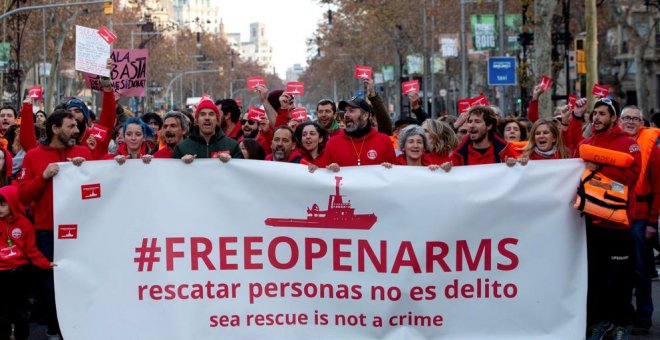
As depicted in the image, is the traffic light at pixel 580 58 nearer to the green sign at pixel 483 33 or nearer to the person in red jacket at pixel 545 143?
the green sign at pixel 483 33

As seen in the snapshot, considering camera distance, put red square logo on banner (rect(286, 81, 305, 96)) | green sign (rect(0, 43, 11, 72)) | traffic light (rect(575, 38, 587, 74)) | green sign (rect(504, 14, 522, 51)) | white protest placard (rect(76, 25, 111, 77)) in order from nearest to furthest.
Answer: white protest placard (rect(76, 25, 111, 77)), red square logo on banner (rect(286, 81, 305, 96)), traffic light (rect(575, 38, 587, 74)), green sign (rect(0, 43, 11, 72)), green sign (rect(504, 14, 522, 51))

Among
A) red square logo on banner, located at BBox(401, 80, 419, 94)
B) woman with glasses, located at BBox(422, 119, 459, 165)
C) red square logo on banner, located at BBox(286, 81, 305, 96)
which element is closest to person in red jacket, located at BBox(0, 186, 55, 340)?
woman with glasses, located at BBox(422, 119, 459, 165)

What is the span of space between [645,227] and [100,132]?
422 centimetres

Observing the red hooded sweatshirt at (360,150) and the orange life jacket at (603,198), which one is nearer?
the orange life jacket at (603,198)

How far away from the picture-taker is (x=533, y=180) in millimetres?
8555

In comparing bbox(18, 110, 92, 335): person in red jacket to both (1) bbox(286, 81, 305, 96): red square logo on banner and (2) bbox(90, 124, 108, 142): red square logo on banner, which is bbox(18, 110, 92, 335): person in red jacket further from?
(1) bbox(286, 81, 305, 96): red square logo on banner

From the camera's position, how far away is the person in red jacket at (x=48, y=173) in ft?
27.6

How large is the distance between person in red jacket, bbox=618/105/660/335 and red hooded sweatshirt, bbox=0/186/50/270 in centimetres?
438

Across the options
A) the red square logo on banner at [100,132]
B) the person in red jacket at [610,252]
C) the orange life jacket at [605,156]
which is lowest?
the person in red jacket at [610,252]

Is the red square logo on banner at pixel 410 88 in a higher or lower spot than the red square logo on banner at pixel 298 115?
higher

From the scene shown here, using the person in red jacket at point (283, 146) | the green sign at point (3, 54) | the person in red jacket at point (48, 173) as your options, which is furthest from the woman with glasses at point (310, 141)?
the green sign at point (3, 54)

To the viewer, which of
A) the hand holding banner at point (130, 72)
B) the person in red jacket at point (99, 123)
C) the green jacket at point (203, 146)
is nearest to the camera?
the green jacket at point (203, 146)

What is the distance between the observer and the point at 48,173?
8367mm

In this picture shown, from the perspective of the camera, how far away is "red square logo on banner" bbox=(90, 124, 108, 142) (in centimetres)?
991
